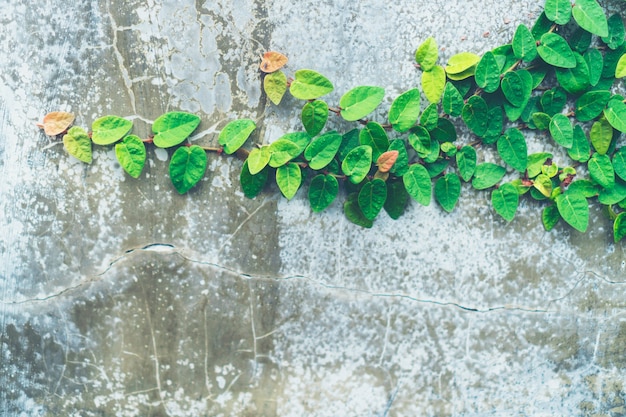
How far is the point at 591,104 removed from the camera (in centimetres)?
121

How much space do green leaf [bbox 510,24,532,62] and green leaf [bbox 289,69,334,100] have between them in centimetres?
45

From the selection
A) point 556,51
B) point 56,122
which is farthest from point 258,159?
point 556,51

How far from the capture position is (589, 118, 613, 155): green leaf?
1220mm

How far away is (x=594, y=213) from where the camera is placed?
128 cm

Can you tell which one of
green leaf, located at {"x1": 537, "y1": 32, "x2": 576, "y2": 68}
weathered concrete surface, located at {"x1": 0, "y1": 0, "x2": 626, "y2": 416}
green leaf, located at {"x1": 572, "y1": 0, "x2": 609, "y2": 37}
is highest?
green leaf, located at {"x1": 572, "y1": 0, "x2": 609, "y2": 37}

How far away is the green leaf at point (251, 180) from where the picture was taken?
1.21m

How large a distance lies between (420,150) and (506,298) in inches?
17.9

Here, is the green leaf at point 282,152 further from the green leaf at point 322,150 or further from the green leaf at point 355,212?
the green leaf at point 355,212

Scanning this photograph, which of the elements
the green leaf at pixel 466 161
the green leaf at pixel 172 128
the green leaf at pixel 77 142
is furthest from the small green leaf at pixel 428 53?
the green leaf at pixel 77 142

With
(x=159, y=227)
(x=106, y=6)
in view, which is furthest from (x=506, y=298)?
(x=106, y=6)

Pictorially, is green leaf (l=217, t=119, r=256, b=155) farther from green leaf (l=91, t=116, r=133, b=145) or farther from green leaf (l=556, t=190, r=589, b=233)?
green leaf (l=556, t=190, r=589, b=233)

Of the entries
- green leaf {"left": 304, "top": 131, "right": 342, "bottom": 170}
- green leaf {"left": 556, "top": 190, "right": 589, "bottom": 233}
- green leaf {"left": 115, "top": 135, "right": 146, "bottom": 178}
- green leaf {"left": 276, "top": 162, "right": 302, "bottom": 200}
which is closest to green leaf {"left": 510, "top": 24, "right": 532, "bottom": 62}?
green leaf {"left": 556, "top": 190, "right": 589, "bottom": 233}

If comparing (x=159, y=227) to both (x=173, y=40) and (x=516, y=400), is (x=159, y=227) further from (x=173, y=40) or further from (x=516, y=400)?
(x=516, y=400)

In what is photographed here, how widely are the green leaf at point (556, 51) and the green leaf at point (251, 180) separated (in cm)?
72
